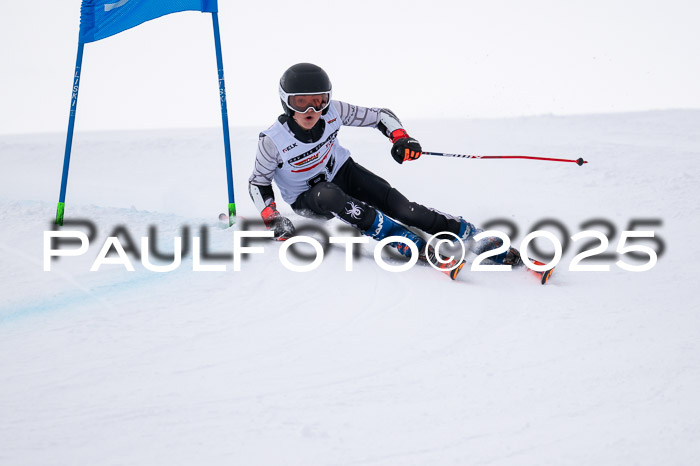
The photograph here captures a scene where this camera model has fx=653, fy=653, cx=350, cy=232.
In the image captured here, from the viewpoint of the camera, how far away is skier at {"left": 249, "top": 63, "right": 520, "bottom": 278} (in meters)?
3.77

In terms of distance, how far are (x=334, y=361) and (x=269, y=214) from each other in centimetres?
175

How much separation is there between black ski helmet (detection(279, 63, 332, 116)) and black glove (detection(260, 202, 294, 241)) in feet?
2.19

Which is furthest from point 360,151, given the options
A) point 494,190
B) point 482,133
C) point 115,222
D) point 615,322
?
point 615,322

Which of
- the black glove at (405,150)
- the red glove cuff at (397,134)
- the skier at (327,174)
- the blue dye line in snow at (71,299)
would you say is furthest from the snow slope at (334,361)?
the red glove cuff at (397,134)

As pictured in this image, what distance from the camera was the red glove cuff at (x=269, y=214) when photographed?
4.03 m

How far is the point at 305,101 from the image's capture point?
386cm

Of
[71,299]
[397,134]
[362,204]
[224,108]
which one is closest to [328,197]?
[362,204]

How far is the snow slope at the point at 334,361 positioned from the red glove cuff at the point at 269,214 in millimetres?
295

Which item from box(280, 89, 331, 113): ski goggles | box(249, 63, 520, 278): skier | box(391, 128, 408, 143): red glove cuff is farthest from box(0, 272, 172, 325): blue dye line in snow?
box(391, 128, 408, 143): red glove cuff

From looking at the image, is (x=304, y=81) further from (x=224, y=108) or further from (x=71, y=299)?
(x=71, y=299)

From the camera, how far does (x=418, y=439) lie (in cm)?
197

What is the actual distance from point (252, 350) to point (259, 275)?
2.89 ft

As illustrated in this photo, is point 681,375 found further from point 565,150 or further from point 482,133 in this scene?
point 482,133

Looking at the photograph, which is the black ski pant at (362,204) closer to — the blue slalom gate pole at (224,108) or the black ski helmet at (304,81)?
the blue slalom gate pole at (224,108)
